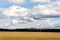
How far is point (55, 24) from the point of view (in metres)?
1.46

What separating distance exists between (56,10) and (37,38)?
311 mm

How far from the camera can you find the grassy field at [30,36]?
4.62 ft

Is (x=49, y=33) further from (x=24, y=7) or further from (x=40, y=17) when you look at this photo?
(x=24, y=7)

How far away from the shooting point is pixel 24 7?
1.50 metres

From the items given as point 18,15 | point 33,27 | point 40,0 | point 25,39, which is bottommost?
point 25,39

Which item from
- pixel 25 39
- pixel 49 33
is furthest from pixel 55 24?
pixel 25 39

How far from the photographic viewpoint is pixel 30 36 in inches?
56.0

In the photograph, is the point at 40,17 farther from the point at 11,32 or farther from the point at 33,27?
the point at 11,32

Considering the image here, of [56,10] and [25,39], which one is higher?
[56,10]

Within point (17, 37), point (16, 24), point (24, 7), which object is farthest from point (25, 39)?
point (24, 7)

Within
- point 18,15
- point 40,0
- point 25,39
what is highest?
point 40,0

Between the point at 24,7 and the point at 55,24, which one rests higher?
the point at 24,7

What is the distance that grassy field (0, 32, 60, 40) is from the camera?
1407 millimetres

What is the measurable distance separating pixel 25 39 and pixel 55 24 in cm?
31
